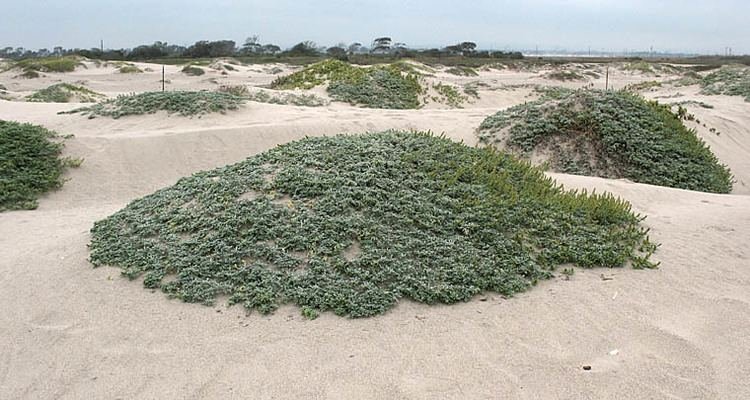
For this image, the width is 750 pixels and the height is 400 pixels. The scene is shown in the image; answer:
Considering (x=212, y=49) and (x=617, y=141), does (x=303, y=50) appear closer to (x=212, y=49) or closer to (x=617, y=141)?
(x=212, y=49)

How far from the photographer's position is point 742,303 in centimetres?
429

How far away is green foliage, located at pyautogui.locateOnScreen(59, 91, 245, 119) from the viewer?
12.0 metres

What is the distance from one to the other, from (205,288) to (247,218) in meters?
0.76

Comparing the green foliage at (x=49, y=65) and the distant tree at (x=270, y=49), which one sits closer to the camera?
the green foliage at (x=49, y=65)

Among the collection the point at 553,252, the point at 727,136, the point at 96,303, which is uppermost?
the point at 727,136

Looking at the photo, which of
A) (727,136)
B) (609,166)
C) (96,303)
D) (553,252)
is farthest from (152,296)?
(727,136)

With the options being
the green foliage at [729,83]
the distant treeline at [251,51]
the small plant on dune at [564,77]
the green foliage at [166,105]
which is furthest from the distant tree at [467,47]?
the green foliage at [166,105]

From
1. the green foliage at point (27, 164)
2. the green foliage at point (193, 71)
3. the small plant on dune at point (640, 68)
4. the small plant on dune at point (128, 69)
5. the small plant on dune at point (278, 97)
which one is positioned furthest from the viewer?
the small plant on dune at point (640, 68)

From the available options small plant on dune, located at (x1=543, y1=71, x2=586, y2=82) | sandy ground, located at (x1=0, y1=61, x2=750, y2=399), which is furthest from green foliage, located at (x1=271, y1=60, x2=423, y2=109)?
small plant on dune, located at (x1=543, y1=71, x2=586, y2=82)

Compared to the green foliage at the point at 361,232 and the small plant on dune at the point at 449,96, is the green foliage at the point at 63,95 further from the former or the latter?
the green foliage at the point at 361,232

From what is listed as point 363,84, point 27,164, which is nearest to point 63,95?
point 363,84

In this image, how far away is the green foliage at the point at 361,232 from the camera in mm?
4395

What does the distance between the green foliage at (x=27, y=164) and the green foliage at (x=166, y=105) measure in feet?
8.27

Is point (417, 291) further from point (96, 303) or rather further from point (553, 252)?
point (96, 303)
